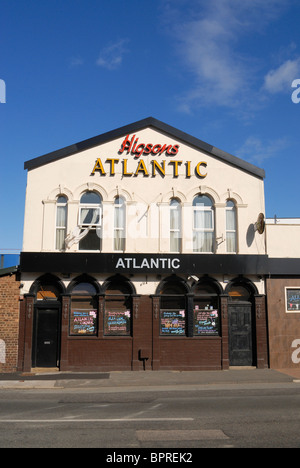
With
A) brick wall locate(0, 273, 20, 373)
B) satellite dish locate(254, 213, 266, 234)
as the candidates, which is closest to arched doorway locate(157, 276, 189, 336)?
satellite dish locate(254, 213, 266, 234)

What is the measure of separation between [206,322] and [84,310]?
5.33 metres

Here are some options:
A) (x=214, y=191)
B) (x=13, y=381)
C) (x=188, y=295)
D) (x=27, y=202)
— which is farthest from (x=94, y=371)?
(x=214, y=191)

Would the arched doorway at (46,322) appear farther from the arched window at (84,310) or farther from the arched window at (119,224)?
the arched window at (119,224)

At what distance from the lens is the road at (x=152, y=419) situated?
788 cm

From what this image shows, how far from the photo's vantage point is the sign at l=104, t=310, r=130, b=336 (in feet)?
62.4

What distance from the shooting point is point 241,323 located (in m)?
19.6

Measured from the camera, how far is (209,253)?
774 inches

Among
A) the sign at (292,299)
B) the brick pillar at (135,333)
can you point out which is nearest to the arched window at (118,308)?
the brick pillar at (135,333)

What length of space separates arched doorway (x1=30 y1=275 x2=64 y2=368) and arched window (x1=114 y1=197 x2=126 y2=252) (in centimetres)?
305

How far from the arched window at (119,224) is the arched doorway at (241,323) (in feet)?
16.8

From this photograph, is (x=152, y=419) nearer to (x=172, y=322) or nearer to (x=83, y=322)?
(x=172, y=322)

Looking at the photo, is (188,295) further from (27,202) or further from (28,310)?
(27,202)
